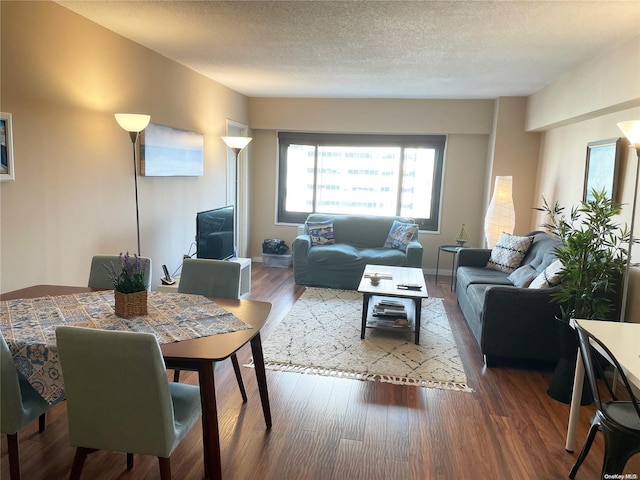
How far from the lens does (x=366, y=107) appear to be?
6410mm

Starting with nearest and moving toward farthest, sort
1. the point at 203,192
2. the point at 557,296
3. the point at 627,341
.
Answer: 1. the point at 627,341
2. the point at 557,296
3. the point at 203,192

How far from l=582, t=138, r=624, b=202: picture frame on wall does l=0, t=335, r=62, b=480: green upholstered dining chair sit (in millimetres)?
3807

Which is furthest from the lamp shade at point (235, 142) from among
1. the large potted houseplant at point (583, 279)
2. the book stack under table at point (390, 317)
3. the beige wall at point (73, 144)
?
the large potted houseplant at point (583, 279)

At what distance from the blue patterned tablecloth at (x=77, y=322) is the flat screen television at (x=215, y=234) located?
6.01 ft

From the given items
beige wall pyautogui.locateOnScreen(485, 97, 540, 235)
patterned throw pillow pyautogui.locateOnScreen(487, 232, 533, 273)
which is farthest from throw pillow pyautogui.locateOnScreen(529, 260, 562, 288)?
beige wall pyautogui.locateOnScreen(485, 97, 540, 235)

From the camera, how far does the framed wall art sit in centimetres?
401

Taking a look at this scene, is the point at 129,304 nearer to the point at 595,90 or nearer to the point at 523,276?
the point at 523,276

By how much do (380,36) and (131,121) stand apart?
1897 mm

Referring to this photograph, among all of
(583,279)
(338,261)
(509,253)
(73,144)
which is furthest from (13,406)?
(509,253)

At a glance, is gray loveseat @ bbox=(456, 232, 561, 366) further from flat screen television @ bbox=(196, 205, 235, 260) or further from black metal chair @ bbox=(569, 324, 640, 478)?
flat screen television @ bbox=(196, 205, 235, 260)

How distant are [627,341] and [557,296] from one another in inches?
40.6

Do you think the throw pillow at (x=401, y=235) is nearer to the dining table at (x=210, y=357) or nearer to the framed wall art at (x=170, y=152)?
the framed wall art at (x=170, y=152)

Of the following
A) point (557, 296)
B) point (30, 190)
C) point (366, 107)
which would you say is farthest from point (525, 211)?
point (30, 190)

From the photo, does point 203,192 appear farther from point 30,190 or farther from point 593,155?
point 593,155
